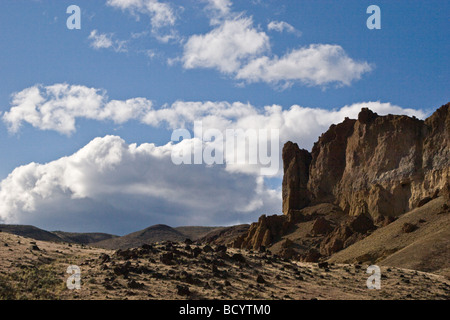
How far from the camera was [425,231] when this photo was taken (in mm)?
74938

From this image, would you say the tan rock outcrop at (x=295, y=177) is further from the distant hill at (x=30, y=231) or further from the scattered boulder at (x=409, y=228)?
the distant hill at (x=30, y=231)

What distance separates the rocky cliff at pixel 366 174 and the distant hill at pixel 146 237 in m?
53.8

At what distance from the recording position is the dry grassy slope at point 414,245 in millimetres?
61250

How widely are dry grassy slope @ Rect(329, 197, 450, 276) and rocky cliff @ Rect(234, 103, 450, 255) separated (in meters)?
4.56

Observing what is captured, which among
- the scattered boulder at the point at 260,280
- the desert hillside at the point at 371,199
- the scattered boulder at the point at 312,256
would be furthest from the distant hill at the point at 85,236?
the scattered boulder at the point at 260,280

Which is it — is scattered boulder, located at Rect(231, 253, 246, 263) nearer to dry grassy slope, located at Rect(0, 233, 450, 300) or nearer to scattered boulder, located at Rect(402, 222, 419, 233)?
dry grassy slope, located at Rect(0, 233, 450, 300)

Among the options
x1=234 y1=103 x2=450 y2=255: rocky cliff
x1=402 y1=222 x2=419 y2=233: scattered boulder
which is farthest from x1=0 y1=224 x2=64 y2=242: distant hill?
x1=402 y1=222 x2=419 y2=233: scattered boulder

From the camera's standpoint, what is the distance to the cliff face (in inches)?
3716

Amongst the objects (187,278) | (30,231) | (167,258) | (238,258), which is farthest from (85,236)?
(187,278)
